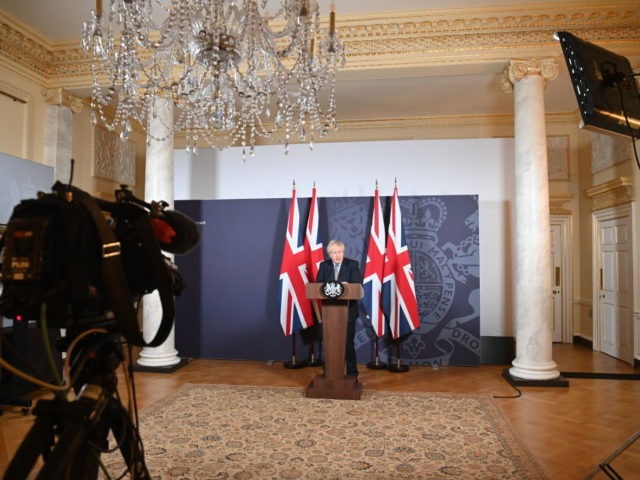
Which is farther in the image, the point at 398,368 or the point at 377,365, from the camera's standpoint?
the point at 377,365

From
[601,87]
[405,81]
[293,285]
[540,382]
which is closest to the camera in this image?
[601,87]

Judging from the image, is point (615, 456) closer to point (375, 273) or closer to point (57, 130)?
point (375, 273)

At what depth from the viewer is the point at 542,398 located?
4.22m

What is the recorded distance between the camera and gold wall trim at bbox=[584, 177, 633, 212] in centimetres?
592

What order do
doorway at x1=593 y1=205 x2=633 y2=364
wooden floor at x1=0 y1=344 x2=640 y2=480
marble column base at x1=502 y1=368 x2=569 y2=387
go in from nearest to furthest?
wooden floor at x1=0 y1=344 x2=640 y2=480, marble column base at x1=502 y1=368 x2=569 y2=387, doorway at x1=593 y1=205 x2=633 y2=364

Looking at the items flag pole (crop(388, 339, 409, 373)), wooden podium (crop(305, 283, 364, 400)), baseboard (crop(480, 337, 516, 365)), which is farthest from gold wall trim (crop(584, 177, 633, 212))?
wooden podium (crop(305, 283, 364, 400))

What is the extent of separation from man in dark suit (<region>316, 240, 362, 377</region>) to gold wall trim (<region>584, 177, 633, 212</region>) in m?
3.75

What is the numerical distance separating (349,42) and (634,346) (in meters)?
4.83

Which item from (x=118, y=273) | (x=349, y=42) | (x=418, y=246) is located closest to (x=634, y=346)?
(x=418, y=246)

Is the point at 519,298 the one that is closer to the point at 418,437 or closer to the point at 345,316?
the point at 345,316

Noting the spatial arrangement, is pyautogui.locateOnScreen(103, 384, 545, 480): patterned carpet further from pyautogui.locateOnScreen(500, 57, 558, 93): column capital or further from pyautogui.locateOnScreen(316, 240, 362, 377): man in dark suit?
pyautogui.locateOnScreen(500, 57, 558, 93): column capital

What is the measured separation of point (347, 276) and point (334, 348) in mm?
776

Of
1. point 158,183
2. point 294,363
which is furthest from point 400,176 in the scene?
point 158,183

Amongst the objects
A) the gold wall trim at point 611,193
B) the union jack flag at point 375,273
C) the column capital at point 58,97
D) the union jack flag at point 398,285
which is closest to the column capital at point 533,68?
the union jack flag at point 398,285
